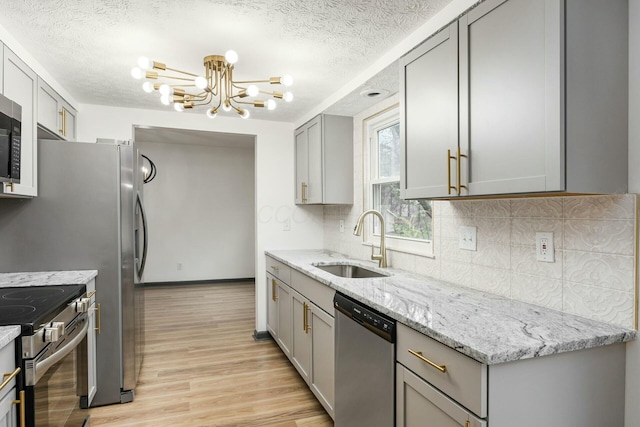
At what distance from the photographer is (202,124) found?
12.4 feet

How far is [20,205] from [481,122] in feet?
8.77

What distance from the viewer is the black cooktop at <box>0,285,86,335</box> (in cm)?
146

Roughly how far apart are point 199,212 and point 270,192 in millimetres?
2857

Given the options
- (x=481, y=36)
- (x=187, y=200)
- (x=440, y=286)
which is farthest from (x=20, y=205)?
(x=187, y=200)

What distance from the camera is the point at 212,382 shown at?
2.85 meters

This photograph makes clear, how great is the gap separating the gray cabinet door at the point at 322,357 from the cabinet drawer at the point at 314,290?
0.15 feet

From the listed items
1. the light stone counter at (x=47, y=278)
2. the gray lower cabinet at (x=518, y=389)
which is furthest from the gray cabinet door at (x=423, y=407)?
the light stone counter at (x=47, y=278)

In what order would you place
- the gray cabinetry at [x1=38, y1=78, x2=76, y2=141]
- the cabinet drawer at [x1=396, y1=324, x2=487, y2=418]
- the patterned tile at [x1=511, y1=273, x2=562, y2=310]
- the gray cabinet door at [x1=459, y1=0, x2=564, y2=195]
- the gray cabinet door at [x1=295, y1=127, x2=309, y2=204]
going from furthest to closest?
1. the gray cabinet door at [x1=295, y1=127, x2=309, y2=204]
2. the gray cabinetry at [x1=38, y1=78, x2=76, y2=141]
3. the patterned tile at [x1=511, y1=273, x2=562, y2=310]
4. the gray cabinet door at [x1=459, y1=0, x2=564, y2=195]
5. the cabinet drawer at [x1=396, y1=324, x2=487, y2=418]

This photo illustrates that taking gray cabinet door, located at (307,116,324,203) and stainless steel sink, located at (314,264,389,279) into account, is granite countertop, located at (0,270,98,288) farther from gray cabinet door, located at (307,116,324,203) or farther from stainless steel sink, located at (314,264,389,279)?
gray cabinet door, located at (307,116,324,203)

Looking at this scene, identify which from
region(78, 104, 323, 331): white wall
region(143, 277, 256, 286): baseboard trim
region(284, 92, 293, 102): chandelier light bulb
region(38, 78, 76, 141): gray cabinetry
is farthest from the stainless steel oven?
region(143, 277, 256, 286): baseboard trim

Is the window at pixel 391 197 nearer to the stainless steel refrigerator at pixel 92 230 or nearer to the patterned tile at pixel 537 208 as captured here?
the patterned tile at pixel 537 208

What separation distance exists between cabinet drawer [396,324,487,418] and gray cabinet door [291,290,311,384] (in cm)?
119

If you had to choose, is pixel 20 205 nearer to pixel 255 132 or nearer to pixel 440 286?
pixel 255 132

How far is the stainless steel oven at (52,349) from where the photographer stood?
1413mm
